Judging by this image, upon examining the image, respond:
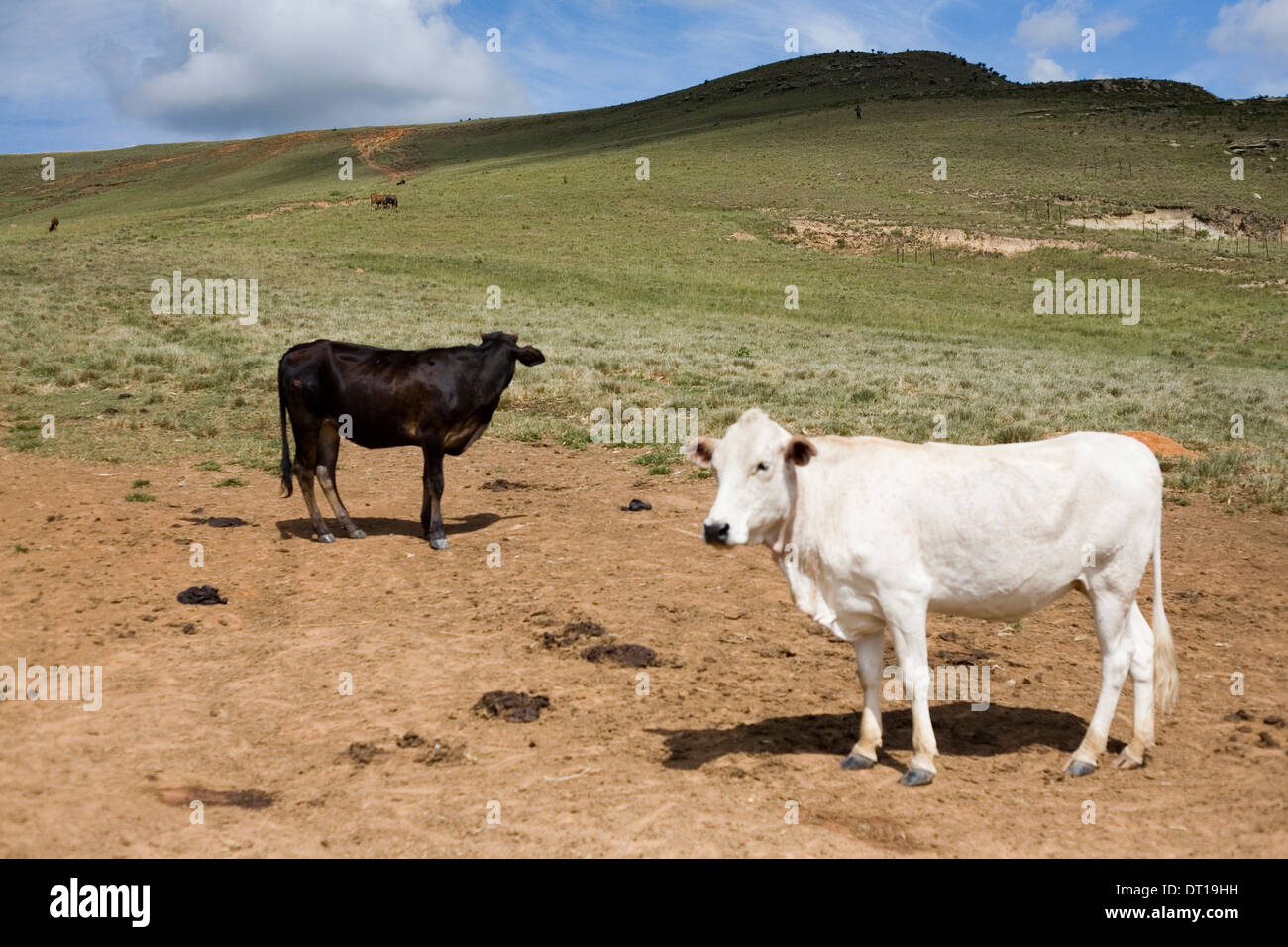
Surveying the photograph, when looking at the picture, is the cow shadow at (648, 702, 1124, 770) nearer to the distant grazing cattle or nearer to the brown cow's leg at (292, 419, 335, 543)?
the distant grazing cattle

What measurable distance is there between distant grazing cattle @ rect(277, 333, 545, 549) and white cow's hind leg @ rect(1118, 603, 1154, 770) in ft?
24.3

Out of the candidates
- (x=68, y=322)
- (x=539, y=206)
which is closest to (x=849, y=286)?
(x=539, y=206)

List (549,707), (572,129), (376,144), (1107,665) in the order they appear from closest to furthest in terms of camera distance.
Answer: (1107,665), (549,707), (376,144), (572,129)

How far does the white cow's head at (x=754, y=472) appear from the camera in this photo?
6.27 metres

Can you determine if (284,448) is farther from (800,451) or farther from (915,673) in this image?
(915,673)

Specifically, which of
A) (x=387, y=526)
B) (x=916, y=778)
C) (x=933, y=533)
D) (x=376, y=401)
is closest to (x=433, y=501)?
(x=387, y=526)

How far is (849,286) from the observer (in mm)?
47000

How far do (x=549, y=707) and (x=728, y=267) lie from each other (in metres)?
43.3

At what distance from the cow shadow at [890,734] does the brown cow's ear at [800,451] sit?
193 cm

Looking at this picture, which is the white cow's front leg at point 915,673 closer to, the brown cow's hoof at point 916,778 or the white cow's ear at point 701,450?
the brown cow's hoof at point 916,778

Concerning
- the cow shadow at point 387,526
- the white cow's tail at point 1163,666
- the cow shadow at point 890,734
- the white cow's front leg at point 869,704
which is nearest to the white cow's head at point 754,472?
the white cow's front leg at point 869,704

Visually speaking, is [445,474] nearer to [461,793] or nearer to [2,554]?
A: [2,554]

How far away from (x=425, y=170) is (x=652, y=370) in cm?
6904

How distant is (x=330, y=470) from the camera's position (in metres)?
12.6
